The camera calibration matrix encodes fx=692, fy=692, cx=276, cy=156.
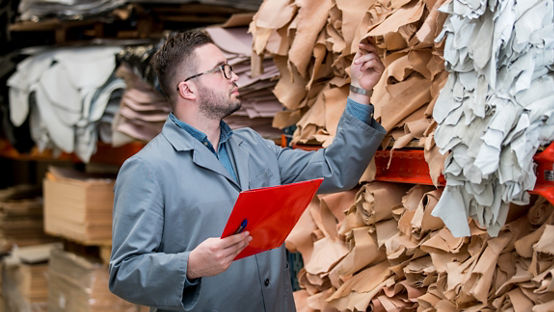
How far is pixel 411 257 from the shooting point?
2.23m

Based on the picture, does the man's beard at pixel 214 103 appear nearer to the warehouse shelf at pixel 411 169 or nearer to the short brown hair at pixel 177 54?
the short brown hair at pixel 177 54

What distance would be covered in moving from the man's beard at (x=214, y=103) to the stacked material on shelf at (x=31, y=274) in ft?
11.9

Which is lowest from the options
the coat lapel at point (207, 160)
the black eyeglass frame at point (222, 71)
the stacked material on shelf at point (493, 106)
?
the coat lapel at point (207, 160)

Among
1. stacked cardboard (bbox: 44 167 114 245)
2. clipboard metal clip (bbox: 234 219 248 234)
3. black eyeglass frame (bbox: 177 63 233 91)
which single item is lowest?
stacked cardboard (bbox: 44 167 114 245)

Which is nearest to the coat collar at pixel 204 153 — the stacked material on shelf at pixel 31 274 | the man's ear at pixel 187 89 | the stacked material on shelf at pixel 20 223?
the man's ear at pixel 187 89

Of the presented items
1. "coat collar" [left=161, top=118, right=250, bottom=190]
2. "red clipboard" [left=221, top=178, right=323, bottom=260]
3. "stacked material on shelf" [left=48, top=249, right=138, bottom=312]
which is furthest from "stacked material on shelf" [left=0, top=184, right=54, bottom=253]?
"red clipboard" [left=221, top=178, right=323, bottom=260]

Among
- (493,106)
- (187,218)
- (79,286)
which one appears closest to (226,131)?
(187,218)

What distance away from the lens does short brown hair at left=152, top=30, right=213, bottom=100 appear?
8.31 ft

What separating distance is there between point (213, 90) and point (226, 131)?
0.55ft

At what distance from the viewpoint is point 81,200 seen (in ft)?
15.2

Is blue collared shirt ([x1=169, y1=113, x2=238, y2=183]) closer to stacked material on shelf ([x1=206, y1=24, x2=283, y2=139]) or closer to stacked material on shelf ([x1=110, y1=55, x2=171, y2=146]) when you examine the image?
stacked material on shelf ([x1=206, y1=24, x2=283, y2=139])

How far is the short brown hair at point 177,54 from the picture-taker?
2.53m

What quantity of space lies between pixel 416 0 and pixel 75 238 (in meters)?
3.35

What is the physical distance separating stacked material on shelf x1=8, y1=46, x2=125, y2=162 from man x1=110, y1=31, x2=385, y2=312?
79.0 inches
